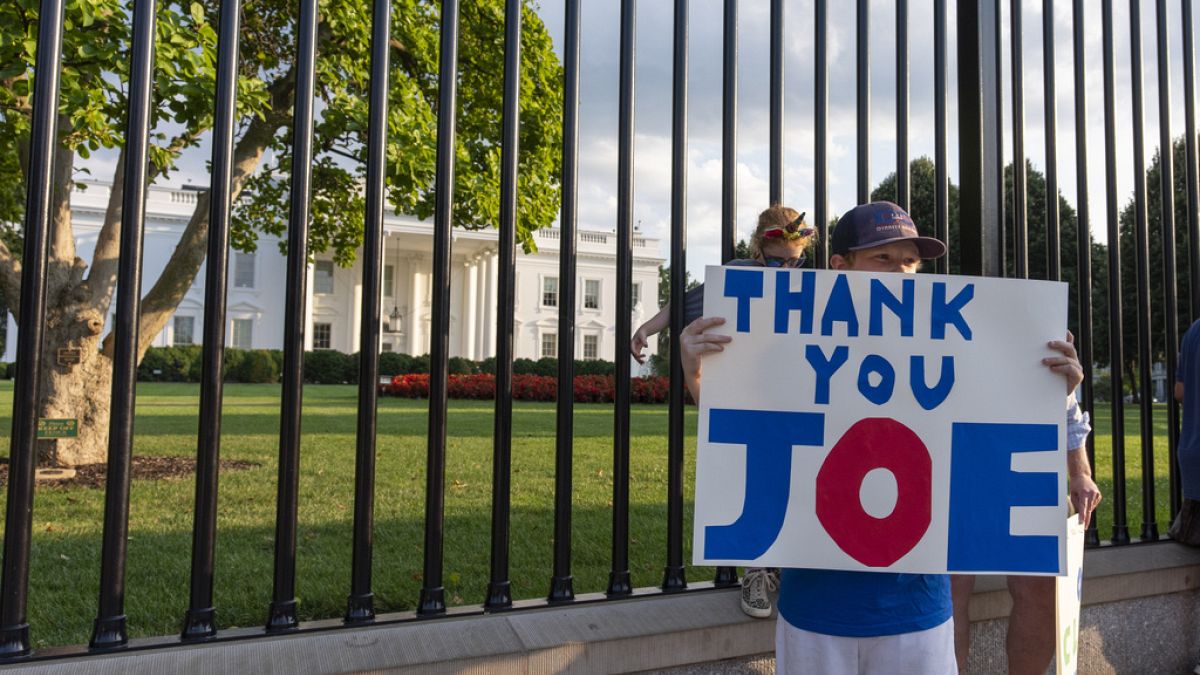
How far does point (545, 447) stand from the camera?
10539 mm

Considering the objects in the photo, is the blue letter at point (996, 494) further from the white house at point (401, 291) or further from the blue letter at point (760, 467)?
the white house at point (401, 291)

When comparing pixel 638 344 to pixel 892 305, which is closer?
pixel 892 305

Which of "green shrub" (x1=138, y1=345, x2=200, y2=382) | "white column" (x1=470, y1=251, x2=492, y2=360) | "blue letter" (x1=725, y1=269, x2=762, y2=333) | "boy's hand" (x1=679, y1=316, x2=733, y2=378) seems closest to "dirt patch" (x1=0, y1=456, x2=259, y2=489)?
"boy's hand" (x1=679, y1=316, x2=733, y2=378)

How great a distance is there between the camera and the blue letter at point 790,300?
2012 millimetres

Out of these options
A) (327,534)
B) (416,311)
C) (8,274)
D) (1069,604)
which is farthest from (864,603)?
(416,311)

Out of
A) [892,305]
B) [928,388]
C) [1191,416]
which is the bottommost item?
[1191,416]

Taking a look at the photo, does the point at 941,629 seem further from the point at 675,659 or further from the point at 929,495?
the point at 675,659

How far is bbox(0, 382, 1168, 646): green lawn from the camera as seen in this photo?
3.98 metres

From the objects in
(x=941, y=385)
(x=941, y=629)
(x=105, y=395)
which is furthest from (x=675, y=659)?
(x=105, y=395)

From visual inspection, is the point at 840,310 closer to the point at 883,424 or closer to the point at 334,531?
the point at 883,424

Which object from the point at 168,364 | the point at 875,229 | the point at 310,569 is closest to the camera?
the point at 875,229

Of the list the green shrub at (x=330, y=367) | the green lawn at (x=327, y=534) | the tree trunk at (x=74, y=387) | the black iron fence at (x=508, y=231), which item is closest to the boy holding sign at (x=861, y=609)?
the black iron fence at (x=508, y=231)

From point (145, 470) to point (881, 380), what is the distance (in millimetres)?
7991

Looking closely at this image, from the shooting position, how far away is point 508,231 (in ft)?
7.97
